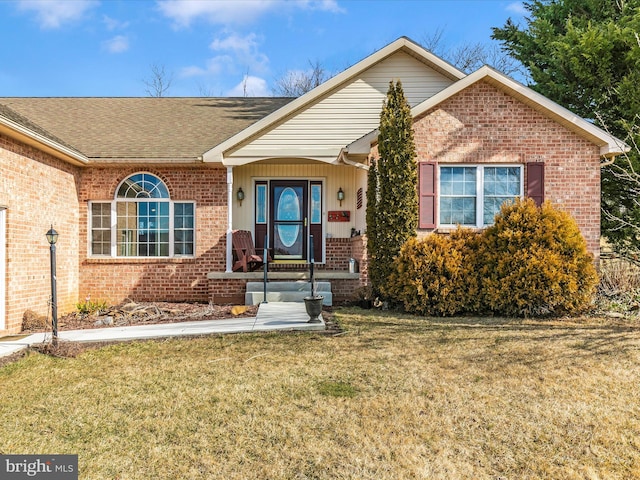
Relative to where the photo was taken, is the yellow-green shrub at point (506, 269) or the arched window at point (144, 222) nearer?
the yellow-green shrub at point (506, 269)

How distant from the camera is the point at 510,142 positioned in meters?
9.27

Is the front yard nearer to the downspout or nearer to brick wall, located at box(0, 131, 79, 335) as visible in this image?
brick wall, located at box(0, 131, 79, 335)

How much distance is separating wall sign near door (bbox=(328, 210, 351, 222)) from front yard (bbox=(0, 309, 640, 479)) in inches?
210

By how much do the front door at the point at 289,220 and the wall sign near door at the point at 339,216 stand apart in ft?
2.24

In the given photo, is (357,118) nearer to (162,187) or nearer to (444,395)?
(162,187)

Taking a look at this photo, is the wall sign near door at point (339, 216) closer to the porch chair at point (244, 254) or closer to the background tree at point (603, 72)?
the porch chair at point (244, 254)

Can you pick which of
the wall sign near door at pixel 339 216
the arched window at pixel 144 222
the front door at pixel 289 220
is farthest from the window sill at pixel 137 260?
the wall sign near door at pixel 339 216

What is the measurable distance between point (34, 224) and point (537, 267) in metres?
8.92

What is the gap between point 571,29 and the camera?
11.1 meters

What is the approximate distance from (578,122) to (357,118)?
4622 mm

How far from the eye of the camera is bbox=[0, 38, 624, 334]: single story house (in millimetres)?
8883

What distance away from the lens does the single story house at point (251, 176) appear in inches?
350

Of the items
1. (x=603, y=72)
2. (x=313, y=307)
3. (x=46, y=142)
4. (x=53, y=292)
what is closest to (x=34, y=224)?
(x=46, y=142)

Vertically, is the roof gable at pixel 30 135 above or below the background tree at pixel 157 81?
below
